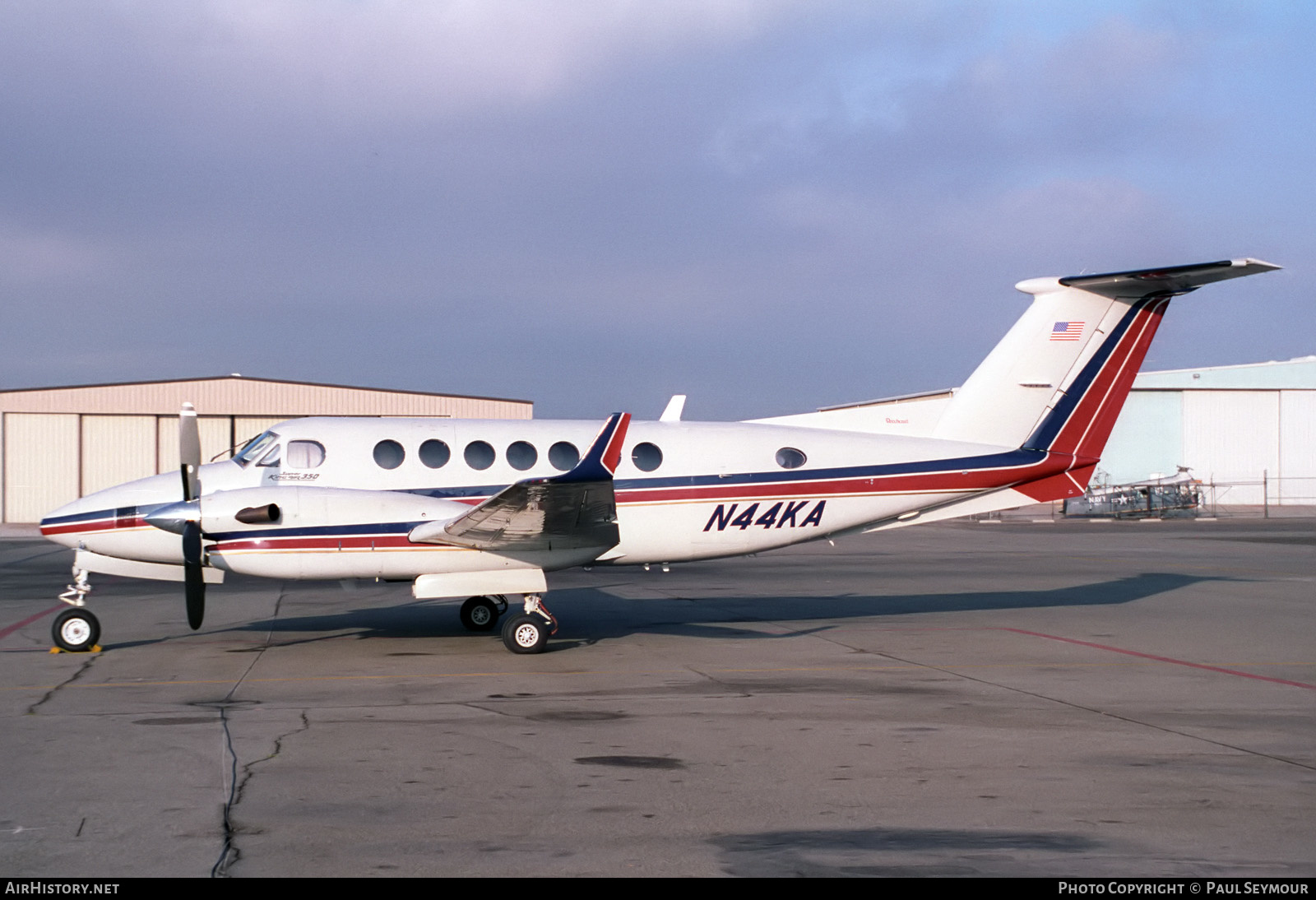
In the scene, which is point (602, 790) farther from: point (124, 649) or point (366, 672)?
point (124, 649)

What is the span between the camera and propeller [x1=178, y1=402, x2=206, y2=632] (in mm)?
11648

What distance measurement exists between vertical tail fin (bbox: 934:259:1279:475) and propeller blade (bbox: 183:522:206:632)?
9777mm

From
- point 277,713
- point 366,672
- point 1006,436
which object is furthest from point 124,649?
point 1006,436

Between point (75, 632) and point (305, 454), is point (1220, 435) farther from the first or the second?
point (75, 632)

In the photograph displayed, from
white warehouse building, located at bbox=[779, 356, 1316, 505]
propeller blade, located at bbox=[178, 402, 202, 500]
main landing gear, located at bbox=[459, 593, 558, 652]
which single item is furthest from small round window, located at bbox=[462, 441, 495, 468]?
white warehouse building, located at bbox=[779, 356, 1316, 505]

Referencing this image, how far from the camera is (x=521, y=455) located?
1360cm

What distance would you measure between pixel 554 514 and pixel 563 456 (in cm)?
180

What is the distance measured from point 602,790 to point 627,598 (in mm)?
11771

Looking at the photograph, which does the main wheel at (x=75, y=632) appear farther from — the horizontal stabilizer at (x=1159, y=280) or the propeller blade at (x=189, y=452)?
the horizontal stabilizer at (x=1159, y=280)

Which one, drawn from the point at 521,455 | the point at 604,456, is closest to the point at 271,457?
the point at 521,455

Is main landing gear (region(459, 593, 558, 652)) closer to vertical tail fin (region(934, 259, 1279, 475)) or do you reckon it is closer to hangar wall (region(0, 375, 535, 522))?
vertical tail fin (region(934, 259, 1279, 475))

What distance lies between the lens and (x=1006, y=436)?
48.9ft

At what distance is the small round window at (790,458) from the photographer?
555 inches

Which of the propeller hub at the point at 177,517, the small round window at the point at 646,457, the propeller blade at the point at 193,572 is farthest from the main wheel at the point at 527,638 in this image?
the propeller hub at the point at 177,517
